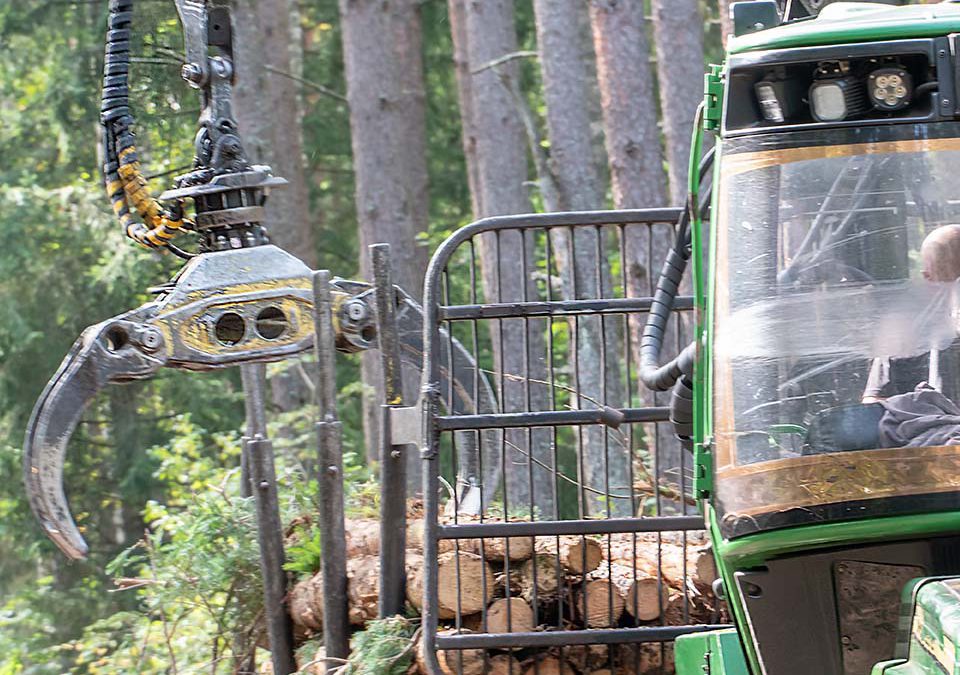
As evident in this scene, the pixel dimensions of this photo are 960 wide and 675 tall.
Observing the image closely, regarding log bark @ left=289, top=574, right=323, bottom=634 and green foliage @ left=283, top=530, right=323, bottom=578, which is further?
green foliage @ left=283, top=530, right=323, bottom=578

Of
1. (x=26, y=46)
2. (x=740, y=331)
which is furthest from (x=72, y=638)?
(x=740, y=331)

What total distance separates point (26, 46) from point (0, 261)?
12.5 feet

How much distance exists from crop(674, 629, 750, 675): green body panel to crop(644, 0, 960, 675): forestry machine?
510 millimetres

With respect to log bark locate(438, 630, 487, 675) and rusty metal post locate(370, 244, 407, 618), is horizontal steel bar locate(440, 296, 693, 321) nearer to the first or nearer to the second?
rusty metal post locate(370, 244, 407, 618)

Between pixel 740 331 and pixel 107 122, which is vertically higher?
pixel 107 122

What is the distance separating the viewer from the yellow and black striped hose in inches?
288

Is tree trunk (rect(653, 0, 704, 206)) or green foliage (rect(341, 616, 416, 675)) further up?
tree trunk (rect(653, 0, 704, 206))

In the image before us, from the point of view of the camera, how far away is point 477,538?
6.14 m

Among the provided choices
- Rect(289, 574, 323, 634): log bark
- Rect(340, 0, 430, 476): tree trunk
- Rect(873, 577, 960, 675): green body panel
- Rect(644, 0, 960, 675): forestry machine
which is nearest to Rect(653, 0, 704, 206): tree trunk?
Rect(340, 0, 430, 476): tree trunk

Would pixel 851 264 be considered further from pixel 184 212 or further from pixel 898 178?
pixel 184 212

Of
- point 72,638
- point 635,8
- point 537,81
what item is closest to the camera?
point 635,8

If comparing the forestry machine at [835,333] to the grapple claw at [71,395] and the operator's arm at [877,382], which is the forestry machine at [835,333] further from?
the grapple claw at [71,395]

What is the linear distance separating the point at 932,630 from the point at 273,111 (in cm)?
1824

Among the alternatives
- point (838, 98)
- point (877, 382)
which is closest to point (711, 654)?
point (877, 382)
